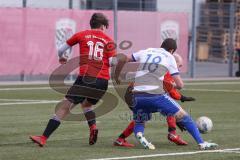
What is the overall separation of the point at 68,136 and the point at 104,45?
192 centimetres

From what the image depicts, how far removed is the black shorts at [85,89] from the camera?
1302cm

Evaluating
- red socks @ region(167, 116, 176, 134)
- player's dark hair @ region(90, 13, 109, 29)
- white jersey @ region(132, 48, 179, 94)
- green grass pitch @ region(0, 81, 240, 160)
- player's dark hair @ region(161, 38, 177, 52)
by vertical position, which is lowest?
green grass pitch @ region(0, 81, 240, 160)

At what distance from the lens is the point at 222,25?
3812 cm

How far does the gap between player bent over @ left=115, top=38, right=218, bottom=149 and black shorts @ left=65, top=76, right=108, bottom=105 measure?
23.0 inches

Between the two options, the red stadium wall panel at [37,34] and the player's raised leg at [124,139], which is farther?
the red stadium wall panel at [37,34]

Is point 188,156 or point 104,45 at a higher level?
point 104,45

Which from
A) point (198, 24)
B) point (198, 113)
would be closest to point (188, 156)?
point (198, 113)

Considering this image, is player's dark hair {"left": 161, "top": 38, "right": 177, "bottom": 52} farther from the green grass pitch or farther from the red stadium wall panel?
the red stadium wall panel

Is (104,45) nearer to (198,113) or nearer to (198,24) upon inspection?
(198,113)

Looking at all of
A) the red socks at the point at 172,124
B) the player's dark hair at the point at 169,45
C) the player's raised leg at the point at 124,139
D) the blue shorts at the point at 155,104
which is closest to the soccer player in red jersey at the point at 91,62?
the player's raised leg at the point at 124,139

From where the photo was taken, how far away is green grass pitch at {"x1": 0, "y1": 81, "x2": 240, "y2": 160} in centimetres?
1197

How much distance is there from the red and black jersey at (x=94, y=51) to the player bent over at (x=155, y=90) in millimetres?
527

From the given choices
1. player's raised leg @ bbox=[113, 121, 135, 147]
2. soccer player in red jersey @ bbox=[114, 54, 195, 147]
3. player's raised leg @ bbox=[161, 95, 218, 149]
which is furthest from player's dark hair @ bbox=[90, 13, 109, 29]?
player's raised leg @ bbox=[113, 121, 135, 147]

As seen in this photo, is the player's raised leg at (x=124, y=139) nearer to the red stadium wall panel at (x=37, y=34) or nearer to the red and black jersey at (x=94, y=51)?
the red and black jersey at (x=94, y=51)
